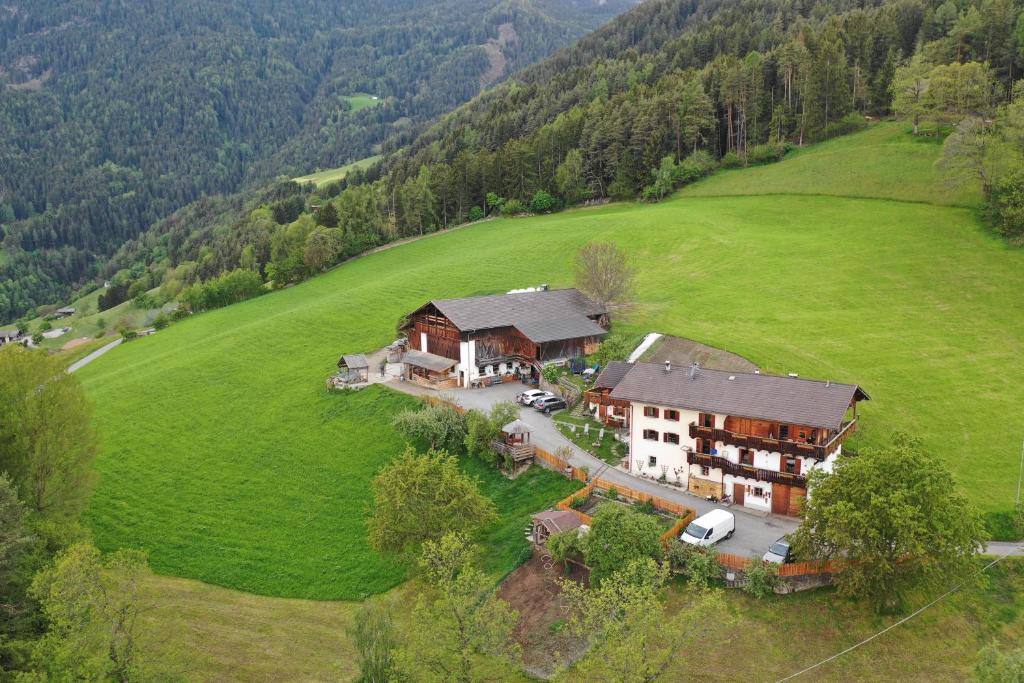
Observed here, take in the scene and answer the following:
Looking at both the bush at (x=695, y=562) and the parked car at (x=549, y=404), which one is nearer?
the bush at (x=695, y=562)

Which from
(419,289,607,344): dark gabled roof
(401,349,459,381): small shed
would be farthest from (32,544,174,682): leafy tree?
(419,289,607,344): dark gabled roof

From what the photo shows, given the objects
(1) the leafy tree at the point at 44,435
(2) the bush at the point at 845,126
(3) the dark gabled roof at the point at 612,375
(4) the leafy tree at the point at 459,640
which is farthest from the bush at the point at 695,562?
(2) the bush at the point at 845,126

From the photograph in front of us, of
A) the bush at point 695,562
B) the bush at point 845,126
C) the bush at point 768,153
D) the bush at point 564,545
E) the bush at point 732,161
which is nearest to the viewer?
the bush at point 695,562

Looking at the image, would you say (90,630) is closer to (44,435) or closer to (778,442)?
(44,435)

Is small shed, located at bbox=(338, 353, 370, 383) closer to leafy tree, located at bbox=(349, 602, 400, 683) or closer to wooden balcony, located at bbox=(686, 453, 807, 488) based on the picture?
wooden balcony, located at bbox=(686, 453, 807, 488)

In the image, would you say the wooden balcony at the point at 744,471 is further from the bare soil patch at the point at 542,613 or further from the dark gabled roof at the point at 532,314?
the dark gabled roof at the point at 532,314

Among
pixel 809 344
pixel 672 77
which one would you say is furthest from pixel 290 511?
pixel 672 77
